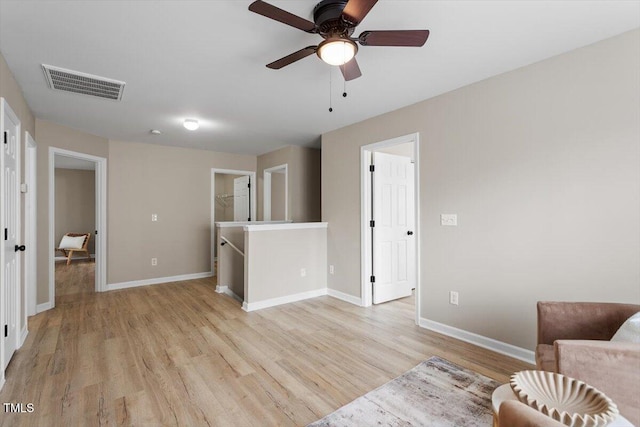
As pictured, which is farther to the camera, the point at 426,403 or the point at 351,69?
the point at 351,69

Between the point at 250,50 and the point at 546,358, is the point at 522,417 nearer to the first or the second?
the point at 546,358

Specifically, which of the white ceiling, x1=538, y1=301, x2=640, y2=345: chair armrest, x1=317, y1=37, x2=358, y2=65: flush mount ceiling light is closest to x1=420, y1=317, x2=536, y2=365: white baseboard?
x1=538, y1=301, x2=640, y2=345: chair armrest

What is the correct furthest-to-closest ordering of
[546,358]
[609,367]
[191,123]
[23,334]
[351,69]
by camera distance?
1. [191,123]
2. [23,334]
3. [351,69]
4. [546,358]
5. [609,367]

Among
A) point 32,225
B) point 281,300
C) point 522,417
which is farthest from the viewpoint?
point 281,300

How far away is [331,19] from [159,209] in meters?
4.74

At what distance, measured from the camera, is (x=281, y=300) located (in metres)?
4.11

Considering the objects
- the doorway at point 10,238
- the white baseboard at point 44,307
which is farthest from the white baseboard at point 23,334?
the white baseboard at point 44,307

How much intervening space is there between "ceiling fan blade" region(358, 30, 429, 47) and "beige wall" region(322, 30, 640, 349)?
1.40 meters

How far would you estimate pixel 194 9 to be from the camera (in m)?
1.79

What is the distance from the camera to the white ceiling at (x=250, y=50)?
1.80 m

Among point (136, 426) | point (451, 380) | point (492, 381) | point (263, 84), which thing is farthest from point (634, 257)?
point (136, 426)

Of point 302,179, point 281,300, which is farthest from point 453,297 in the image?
point 302,179

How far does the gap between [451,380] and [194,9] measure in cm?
300

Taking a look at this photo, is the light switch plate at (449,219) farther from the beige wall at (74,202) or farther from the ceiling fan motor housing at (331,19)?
the beige wall at (74,202)
